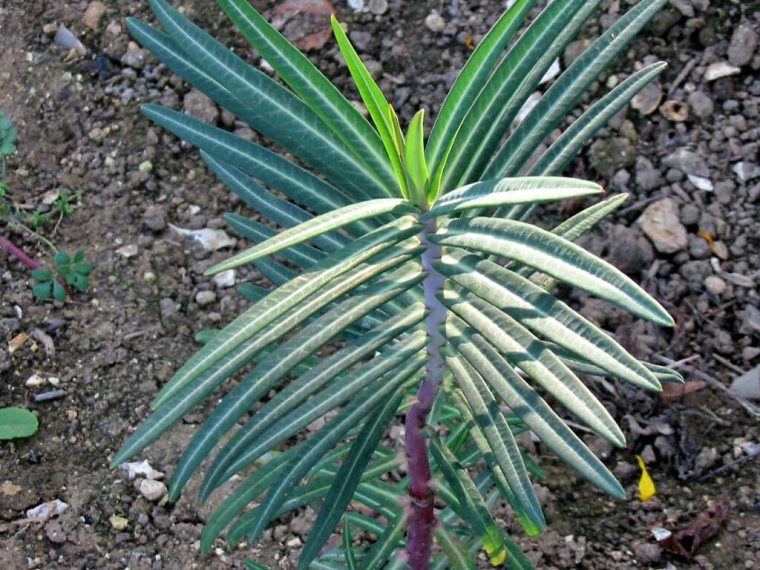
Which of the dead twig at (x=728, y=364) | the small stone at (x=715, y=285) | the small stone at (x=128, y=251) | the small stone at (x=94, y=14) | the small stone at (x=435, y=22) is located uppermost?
the small stone at (x=94, y=14)

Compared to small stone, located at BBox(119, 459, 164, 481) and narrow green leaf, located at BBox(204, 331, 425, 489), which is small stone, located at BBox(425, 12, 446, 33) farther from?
narrow green leaf, located at BBox(204, 331, 425, 489)

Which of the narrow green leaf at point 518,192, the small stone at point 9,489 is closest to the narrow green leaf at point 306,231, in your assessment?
the narrow green leaf at point 518,192

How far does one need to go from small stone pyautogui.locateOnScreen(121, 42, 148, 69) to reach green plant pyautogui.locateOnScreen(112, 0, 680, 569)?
77.2 inches

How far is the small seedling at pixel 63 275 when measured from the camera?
312 centimetres

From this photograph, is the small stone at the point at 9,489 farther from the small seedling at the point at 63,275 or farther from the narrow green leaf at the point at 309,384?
the narrow green leaf at the point at 309,384

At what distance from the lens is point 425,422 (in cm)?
192

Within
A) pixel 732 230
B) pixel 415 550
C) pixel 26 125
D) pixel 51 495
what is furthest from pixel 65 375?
pixel 732 230

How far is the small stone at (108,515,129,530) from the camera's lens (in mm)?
2787

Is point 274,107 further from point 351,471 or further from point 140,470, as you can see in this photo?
point 140,470

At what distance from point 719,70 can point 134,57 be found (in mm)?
2153

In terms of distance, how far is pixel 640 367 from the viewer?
1.33 m

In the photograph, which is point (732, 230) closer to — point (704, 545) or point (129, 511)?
point (704, 545)

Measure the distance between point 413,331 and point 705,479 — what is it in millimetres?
1436

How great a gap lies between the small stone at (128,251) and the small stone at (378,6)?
1.31m
